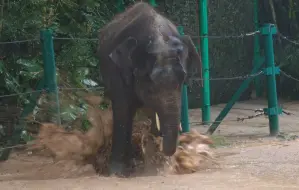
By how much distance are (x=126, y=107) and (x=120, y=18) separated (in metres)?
1.11

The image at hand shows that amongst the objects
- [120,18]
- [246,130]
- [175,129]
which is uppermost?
[120,18]

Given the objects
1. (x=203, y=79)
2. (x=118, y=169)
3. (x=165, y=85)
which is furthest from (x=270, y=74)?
(x=165, y=85)

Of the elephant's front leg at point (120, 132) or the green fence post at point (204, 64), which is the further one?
the green fence post at point (204, 64)

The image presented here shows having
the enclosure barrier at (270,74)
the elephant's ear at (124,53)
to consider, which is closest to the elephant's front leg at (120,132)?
the elephant's ear at (124,53)

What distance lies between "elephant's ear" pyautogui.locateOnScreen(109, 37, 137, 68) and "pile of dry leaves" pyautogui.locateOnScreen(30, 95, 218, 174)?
86 centimetres

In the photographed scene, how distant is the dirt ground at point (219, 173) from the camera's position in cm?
468

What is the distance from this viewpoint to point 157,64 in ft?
16.2

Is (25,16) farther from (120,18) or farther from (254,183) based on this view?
(254,183)

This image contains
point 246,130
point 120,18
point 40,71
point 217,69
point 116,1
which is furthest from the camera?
point 217,69

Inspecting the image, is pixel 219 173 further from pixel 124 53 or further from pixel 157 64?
pixel 124 53

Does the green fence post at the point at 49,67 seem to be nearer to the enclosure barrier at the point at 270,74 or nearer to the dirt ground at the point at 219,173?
the dirt ground at the point at 219,173

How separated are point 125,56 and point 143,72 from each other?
26 cm

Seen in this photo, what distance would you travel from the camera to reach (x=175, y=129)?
493cm

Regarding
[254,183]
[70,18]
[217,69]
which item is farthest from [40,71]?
[217,69]
